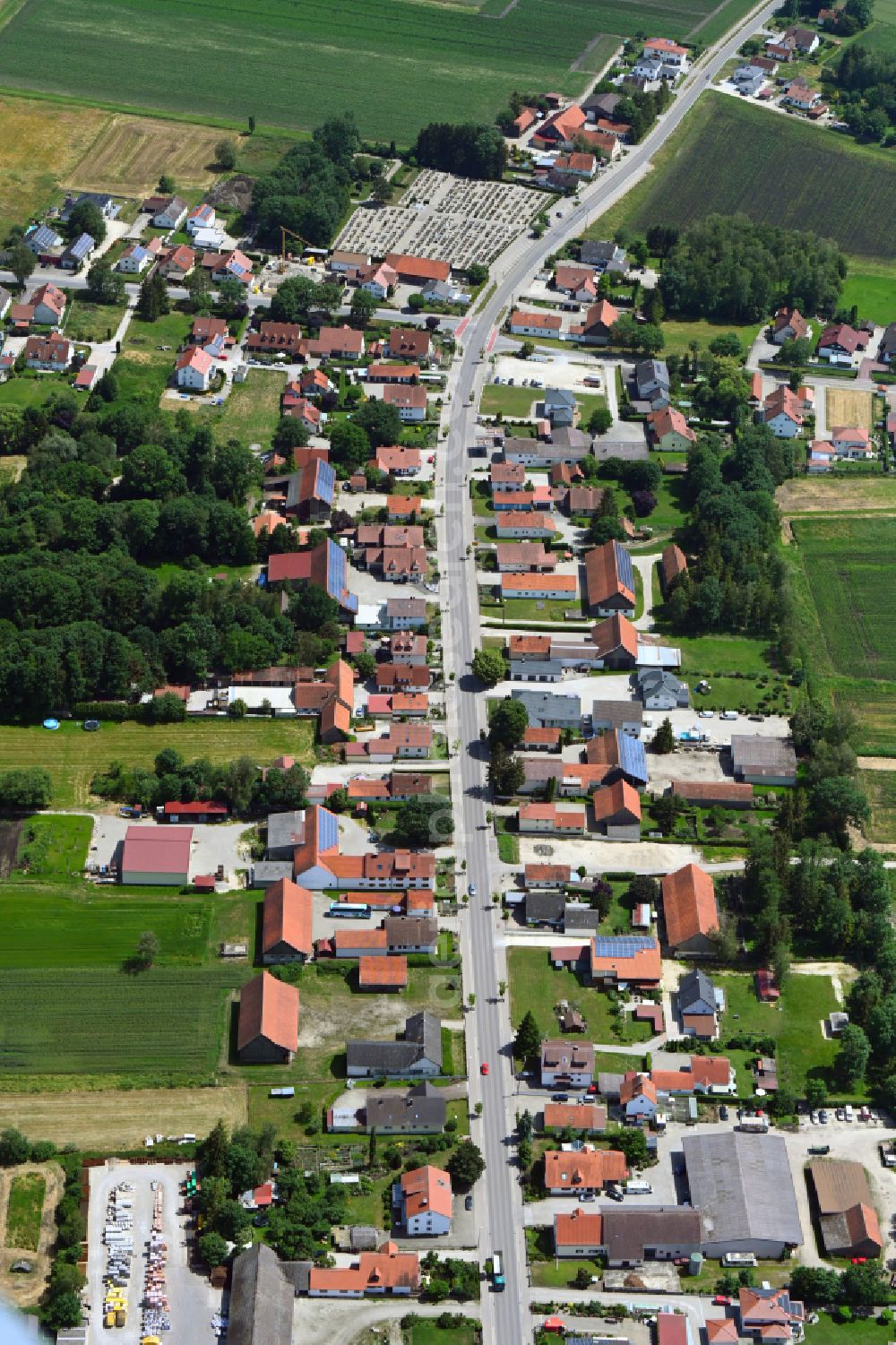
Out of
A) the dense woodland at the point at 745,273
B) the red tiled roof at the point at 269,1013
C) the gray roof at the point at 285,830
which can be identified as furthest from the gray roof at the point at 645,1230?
the dense woodland at the point at 745,273

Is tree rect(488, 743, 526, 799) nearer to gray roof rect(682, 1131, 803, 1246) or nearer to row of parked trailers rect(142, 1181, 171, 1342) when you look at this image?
gray roof rect(682, 1131, 803, 1246)

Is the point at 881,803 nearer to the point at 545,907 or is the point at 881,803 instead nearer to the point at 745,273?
the point at 545,907

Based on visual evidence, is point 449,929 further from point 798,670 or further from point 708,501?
point 708,501

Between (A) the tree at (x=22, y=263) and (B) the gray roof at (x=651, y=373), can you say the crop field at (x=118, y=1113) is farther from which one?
(A) the tree at (x=22, y=263)

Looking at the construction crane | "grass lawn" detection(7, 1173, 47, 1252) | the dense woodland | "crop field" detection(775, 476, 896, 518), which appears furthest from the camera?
the construction crane

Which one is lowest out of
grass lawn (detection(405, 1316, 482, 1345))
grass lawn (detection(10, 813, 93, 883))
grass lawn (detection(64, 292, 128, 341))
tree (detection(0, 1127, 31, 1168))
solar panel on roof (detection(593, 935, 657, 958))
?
grass lawn (detection(405, 1316, 482, 1345))

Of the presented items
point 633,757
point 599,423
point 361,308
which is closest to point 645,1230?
point 633,757

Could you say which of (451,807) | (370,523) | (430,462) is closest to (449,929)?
(451,807)

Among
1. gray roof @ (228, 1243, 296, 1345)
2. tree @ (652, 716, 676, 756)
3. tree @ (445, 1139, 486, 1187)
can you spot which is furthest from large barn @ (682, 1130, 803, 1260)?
tree @ (652, 716, 676, 756)
